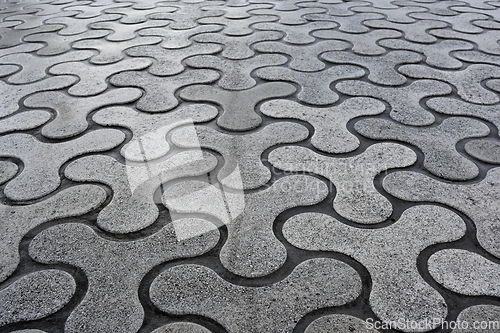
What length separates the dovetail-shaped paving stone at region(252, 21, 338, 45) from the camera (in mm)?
3082

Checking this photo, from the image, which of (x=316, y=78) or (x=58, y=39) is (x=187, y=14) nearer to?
(x=58, y=39)

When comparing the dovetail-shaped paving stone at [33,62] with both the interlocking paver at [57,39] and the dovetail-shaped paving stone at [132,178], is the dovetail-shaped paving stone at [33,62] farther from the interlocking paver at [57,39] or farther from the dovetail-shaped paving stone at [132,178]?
the dovetail-shaped paving stone at [132,178]

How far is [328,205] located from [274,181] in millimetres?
228

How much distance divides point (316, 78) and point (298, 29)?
1.04 m

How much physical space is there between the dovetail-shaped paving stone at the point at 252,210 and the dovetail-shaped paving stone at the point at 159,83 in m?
0.73

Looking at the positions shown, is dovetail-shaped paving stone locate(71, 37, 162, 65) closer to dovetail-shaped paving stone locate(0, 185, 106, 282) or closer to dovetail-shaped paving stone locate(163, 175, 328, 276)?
dovetail-shaped paving stone locate(0, 185, 106, 282)

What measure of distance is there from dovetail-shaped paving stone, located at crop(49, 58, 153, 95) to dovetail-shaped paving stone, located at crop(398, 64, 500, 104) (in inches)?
64.5

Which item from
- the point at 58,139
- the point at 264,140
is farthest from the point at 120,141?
the point at 264,140

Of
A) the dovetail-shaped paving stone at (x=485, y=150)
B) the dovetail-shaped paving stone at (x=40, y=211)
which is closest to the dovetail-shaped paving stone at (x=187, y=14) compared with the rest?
the dovetail-shaped paving stone at (x=40, y=211)

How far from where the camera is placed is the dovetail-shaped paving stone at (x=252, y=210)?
4.09ft

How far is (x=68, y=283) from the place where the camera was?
1.18 meters

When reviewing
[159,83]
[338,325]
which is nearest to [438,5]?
[159,83]

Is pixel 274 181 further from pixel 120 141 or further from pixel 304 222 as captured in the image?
pixel 120 141

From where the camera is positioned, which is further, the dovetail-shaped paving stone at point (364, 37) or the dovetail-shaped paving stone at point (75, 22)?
the dovetail-shaped paving stone at point (75, 22)
